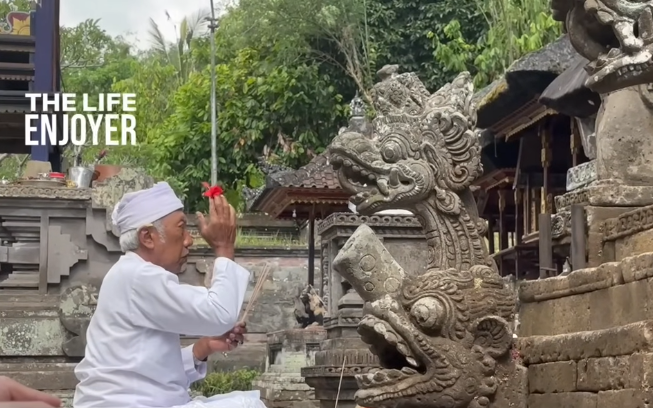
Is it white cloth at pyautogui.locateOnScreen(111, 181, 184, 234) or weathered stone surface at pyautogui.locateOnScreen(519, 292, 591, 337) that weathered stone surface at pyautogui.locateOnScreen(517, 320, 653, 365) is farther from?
white cloth at pyautogui.locateOnScreen(111, 181, 184, 234)

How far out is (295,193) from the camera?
14.1m

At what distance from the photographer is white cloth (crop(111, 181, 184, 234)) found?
3.74 meters

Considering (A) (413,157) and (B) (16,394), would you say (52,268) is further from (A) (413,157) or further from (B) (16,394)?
(B) (16,394)

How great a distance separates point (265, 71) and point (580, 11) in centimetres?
2059

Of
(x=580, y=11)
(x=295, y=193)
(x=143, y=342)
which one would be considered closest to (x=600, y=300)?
(x=580, y=11)

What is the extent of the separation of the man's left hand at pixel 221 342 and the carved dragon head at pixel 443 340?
57 centimetres

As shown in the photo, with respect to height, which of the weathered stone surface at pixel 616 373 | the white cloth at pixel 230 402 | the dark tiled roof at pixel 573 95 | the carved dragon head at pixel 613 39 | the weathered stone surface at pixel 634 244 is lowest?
the white cloth at pixel 230 402

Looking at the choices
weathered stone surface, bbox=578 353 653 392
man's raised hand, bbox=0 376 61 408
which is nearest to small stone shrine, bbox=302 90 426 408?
weathered stone surface, bbox=578 353 653 392

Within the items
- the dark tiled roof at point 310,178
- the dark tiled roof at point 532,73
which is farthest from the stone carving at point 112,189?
the dark tiled roof at point 532,73

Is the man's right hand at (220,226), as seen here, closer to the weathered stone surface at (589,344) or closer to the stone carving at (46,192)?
the weathered stone surface at (589,344)

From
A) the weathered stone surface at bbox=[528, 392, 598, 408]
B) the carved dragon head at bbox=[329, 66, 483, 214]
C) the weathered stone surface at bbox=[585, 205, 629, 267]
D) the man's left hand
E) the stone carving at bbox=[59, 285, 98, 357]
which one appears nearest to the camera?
the weathered stone surface at bbox=[528, 392, 598, 408]

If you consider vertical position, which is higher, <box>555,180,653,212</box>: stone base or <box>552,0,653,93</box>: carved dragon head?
<box>552,0,653,93</box>: carved dragon head

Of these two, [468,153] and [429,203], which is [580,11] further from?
[429,203]

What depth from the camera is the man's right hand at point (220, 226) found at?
355 centimetres
